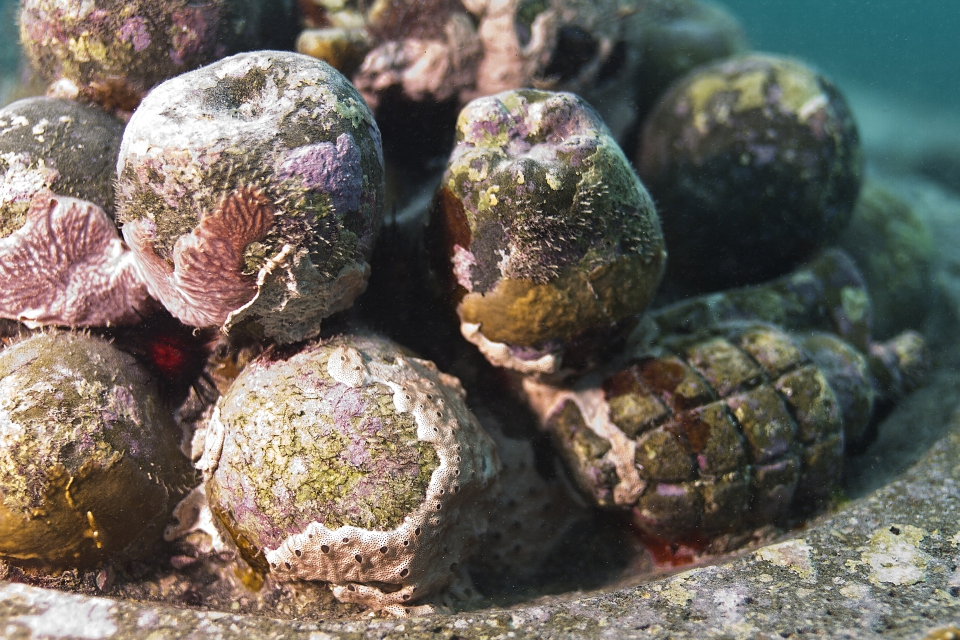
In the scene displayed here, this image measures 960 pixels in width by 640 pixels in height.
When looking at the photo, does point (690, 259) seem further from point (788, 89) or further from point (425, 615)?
point (425, 615)

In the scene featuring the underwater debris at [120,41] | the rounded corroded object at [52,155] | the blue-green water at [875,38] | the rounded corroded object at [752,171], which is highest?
the underwater debris at [120,41]

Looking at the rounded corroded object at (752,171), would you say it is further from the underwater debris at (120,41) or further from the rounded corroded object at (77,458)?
the rounded corroded object at (77,458)

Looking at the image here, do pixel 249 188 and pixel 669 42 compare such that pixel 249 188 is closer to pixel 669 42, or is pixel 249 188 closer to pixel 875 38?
pixel 669 42

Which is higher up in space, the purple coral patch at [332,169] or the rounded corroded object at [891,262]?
the purple coral patch at [332,169]

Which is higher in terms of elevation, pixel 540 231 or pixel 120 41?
pixel 120 41

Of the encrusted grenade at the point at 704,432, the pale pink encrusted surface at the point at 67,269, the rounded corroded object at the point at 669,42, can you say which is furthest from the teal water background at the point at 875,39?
the pale pink encrusted surface at the point at 67,269

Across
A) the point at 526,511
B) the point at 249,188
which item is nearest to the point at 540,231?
the point at 249,188

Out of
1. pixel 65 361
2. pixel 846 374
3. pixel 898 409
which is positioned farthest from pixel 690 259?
pixel 65 361
